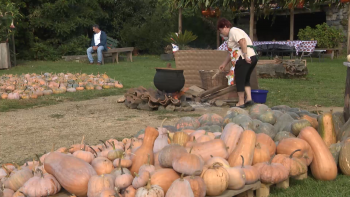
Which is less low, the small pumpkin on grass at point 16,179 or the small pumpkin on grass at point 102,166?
the small pumpkin on grass at point 102,166

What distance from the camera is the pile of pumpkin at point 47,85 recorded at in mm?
8695

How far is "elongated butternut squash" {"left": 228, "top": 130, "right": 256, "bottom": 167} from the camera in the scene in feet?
10.3

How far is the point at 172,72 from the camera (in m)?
7.26

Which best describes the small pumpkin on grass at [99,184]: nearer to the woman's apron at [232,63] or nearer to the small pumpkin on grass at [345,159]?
the small pumpkin on grass at [345,159]

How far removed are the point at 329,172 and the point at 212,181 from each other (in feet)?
4.30

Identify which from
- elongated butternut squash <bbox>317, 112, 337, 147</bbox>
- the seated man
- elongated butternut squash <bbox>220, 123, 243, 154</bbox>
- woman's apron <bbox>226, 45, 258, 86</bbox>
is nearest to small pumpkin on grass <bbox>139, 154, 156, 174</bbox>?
elongated butternut squash <bbox>220, 123, 243, 154</bbox>

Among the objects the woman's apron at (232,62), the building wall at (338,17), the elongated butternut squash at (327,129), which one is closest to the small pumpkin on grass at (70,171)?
the elongated butternut squash at (327,129)

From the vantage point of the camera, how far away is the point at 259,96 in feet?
24.8

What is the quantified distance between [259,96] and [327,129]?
352cm

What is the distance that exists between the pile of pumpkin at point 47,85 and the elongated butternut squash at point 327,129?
20.5ft

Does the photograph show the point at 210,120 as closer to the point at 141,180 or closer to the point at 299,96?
the point at 141,180

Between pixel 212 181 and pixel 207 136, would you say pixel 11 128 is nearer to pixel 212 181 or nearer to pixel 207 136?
pixel 207 136

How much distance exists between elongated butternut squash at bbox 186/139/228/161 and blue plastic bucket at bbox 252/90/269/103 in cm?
449

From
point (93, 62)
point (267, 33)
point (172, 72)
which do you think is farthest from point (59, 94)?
point (267, 33)
